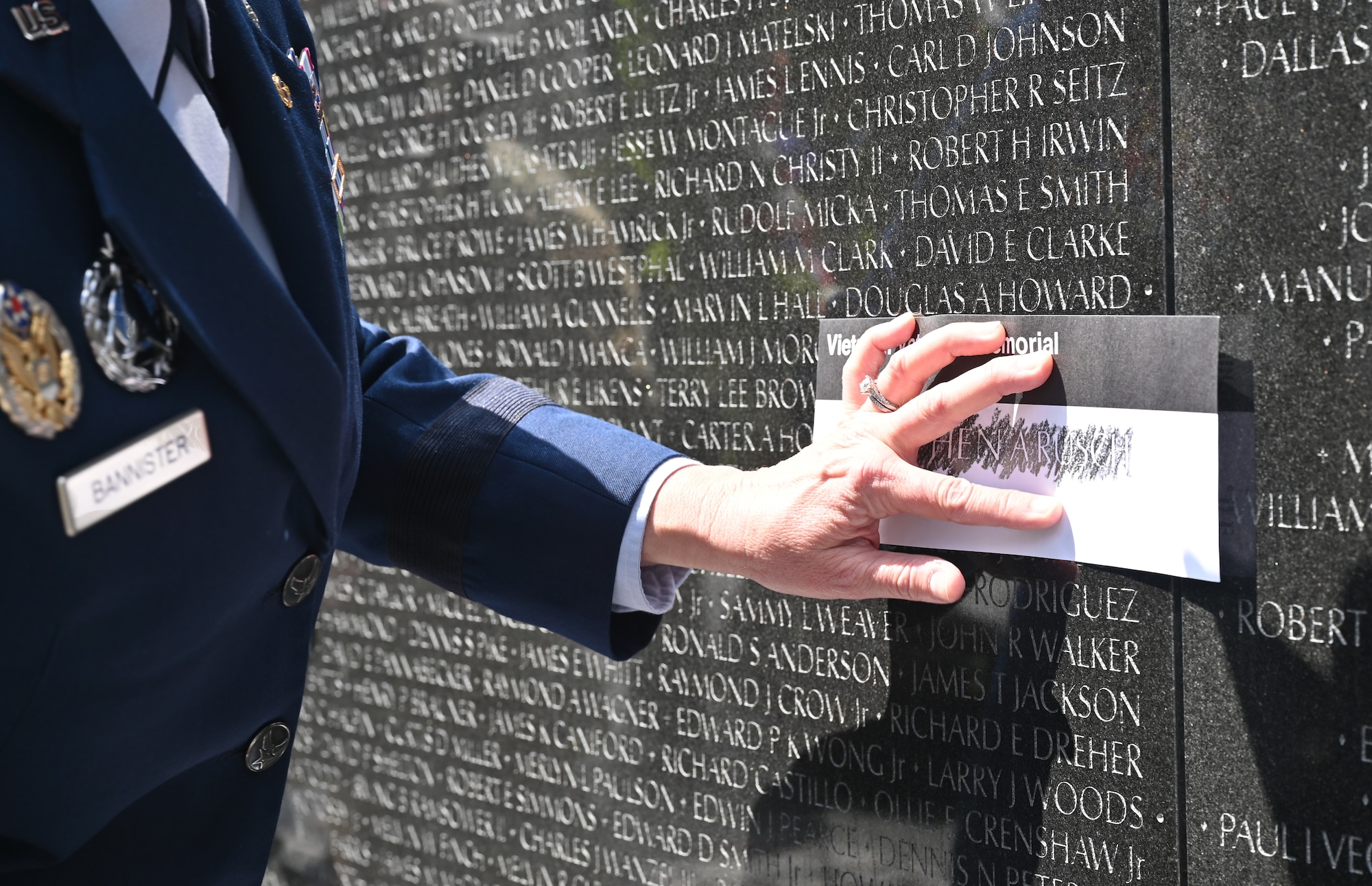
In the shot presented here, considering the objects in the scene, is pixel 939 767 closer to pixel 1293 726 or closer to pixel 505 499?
pixel 1293 726

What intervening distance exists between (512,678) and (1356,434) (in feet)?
4.34

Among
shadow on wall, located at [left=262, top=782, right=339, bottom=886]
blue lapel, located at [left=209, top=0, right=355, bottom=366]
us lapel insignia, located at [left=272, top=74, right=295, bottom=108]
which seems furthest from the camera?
shadow on wall, located at [left=262, top=782, right=339, bottom=886]

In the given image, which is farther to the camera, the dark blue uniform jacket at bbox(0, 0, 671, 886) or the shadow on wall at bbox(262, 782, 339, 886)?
the shadow on wall at bbox(262, 782, 339, 886)

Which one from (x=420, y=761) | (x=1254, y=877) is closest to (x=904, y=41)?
(x=1254, y=877)

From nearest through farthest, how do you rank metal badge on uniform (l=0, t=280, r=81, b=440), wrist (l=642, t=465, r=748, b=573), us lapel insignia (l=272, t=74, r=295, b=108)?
metal badge on uniform (l=0, t=280, r=81, b=440), us lapel insignia (l=272, t=74, r=295, b=108), wrist (l=642, t=465, r=748, b=573)

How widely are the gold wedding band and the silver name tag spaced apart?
734 millimetres

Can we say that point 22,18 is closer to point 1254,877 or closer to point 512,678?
point 512,678

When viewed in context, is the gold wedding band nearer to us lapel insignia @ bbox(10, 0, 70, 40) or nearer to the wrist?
the wrist

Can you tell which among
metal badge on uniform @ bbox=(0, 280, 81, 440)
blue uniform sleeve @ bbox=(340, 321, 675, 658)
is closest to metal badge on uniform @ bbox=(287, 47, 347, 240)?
blue uniform sleeve @ bbox=(340, 321, 675, 658)

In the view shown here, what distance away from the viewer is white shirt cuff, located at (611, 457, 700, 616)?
3.87 feet

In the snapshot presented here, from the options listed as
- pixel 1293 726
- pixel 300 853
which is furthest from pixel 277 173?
pixel 300 853

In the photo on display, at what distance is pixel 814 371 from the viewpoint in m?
1.35

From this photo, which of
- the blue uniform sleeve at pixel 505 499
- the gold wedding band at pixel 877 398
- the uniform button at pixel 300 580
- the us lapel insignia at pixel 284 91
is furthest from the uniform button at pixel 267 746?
the gold wedding band at pixel 877 398

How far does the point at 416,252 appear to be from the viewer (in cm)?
179
